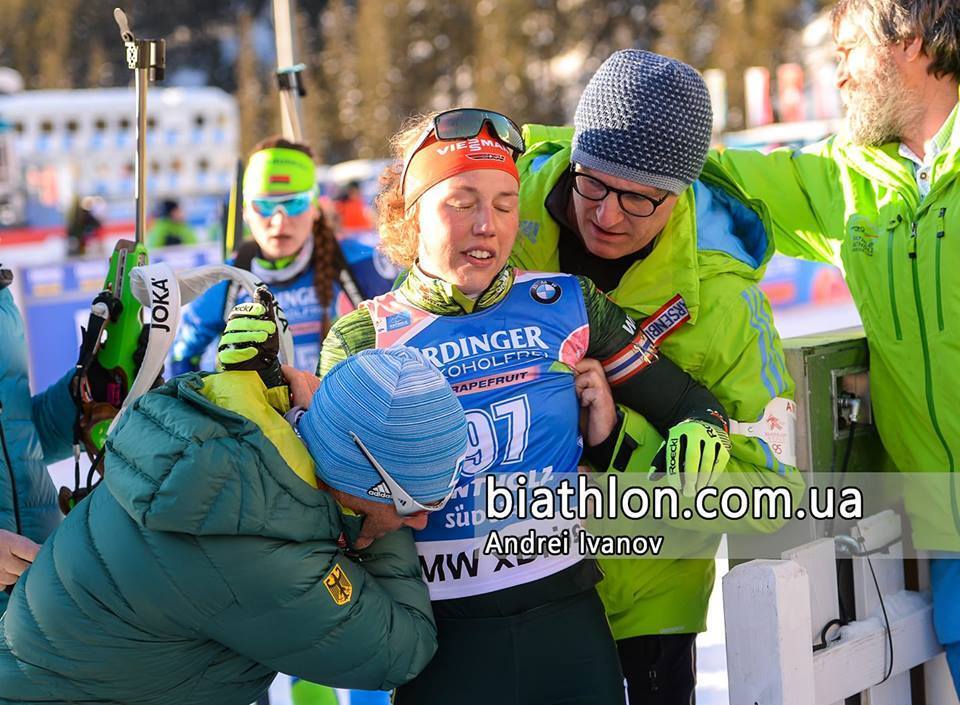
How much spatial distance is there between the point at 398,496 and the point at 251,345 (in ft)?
1.20

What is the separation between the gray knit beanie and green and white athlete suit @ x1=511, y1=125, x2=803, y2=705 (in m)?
0.13

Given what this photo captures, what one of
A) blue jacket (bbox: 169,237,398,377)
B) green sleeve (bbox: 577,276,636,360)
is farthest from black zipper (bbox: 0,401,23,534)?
blue jacket (bbox: 169,237,398,377)

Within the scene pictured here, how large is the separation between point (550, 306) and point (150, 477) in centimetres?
79

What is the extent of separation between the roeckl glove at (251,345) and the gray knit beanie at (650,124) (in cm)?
→ 76

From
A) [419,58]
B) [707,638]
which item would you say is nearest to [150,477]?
[707,638]

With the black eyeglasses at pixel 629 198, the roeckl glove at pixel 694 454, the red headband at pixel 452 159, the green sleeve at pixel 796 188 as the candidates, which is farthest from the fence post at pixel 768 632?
the green sleeve at pixel 796 188

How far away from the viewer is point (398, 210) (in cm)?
210

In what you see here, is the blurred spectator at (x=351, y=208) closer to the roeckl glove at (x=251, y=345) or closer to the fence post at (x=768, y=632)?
the roeckl glove at (x=251, y=345)

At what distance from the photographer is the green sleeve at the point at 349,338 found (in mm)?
1974

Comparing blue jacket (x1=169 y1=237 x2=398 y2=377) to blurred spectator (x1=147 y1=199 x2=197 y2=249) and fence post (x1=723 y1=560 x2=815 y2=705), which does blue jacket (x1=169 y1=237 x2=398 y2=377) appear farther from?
blurred spectator (x1=147 y1=199 x2=197 y2=249)

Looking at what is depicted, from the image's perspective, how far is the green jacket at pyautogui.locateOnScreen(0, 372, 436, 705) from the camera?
157 cm

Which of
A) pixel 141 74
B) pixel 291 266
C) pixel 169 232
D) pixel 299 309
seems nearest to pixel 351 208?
pixel 169 232

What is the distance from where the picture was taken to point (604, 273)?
91.7 inches

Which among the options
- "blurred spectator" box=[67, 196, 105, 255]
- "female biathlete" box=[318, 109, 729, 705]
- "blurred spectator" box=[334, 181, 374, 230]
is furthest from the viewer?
"blurred spectator" box=[67, 196, 105, 255]
